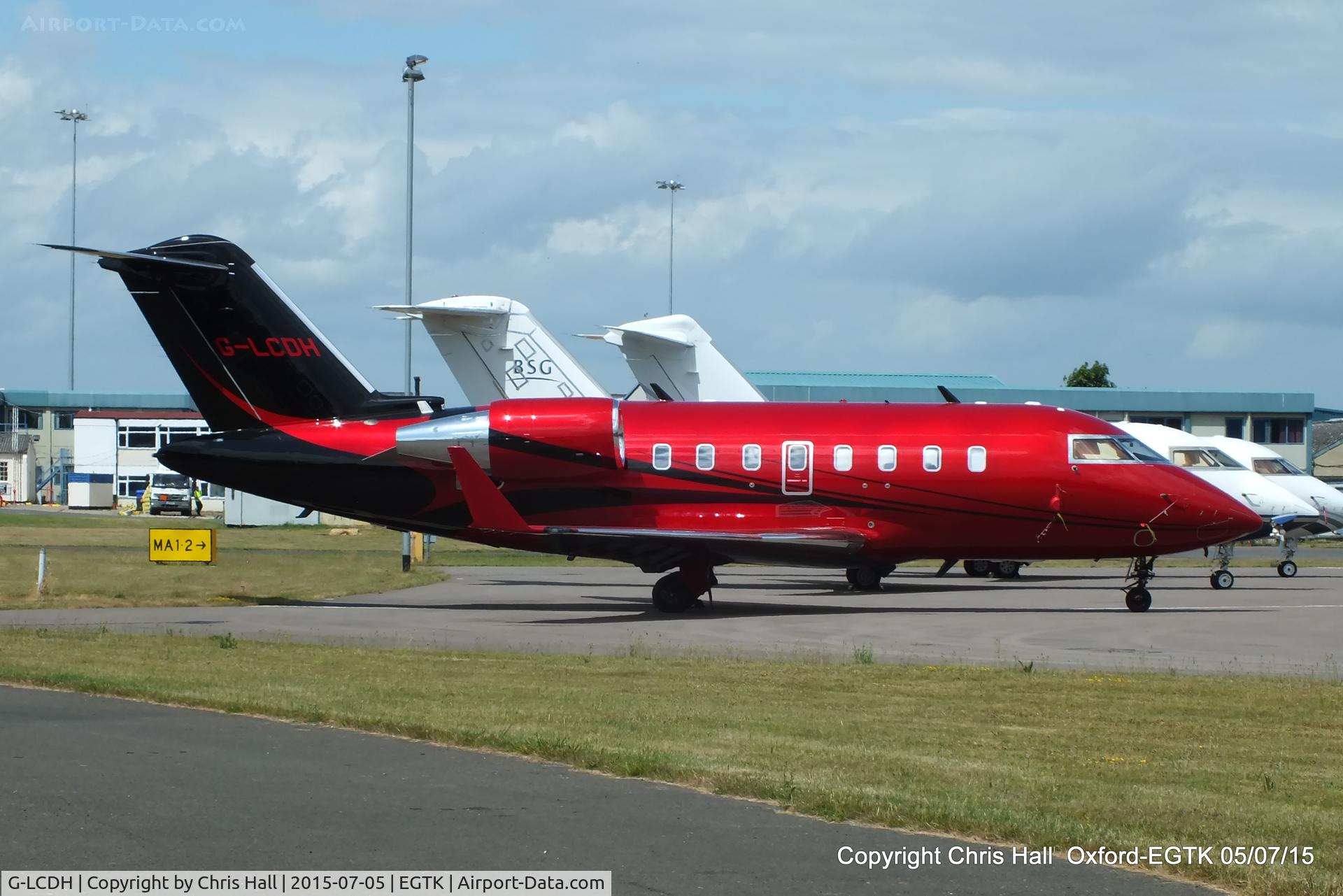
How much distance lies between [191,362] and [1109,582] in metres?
21.5

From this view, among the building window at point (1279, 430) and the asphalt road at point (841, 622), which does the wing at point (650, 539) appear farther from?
the building window at point (1279, 430)

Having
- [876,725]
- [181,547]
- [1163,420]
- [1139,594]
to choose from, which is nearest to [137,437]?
[1163,420]

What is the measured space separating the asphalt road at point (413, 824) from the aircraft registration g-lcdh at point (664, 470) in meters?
15.4

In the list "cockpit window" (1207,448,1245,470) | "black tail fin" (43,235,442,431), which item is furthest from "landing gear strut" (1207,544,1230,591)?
"black tail fin" (43,235,442,431)

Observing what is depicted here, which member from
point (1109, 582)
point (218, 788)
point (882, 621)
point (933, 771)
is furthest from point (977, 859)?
point (1109, 582)

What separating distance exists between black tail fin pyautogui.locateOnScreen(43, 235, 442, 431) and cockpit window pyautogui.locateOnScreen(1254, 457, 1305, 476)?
23994 mm

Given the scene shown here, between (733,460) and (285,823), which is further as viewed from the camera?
(733,460)

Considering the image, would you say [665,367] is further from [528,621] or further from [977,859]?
[977,859]

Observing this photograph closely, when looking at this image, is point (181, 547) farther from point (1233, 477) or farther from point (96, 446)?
point (96, 446)

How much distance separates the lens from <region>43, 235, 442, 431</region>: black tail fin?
1027 inches

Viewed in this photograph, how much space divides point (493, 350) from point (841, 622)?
12279 mm

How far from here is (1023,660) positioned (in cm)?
1830

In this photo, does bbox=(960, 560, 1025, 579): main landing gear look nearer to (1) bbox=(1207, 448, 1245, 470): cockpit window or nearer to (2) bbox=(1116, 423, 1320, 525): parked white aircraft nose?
(2) bbox=(1116, 423, 1320, 525): parked white aircraft nose

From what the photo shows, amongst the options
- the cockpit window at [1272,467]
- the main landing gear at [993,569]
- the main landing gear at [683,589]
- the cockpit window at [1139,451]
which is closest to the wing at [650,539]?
the main landing gear at [683,589]
